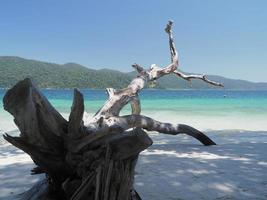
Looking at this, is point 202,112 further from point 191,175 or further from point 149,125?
point 191,175

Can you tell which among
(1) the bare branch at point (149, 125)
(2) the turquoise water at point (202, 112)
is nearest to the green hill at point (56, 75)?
(2) the turquoise water at point (202, 112)

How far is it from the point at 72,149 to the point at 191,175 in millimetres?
2165

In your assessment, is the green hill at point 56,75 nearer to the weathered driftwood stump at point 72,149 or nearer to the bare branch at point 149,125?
the bare branch at point 149,125

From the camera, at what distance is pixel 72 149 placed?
3.40 meters

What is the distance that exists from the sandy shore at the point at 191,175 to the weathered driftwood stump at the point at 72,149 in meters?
0.99

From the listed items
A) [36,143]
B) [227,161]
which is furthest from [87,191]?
[227,161]

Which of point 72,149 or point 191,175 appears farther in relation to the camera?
point 191,175

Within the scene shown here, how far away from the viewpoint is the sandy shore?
4234 mm

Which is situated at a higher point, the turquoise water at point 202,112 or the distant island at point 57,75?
the distant island at point 57,75

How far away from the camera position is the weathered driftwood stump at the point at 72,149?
9.95 ft

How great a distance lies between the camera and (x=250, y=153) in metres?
7.05

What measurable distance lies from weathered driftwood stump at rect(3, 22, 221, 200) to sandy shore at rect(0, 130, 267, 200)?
0.99m

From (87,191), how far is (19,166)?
11.7ft

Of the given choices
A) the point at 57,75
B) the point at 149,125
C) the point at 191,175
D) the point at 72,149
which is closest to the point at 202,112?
the point at 149,125
